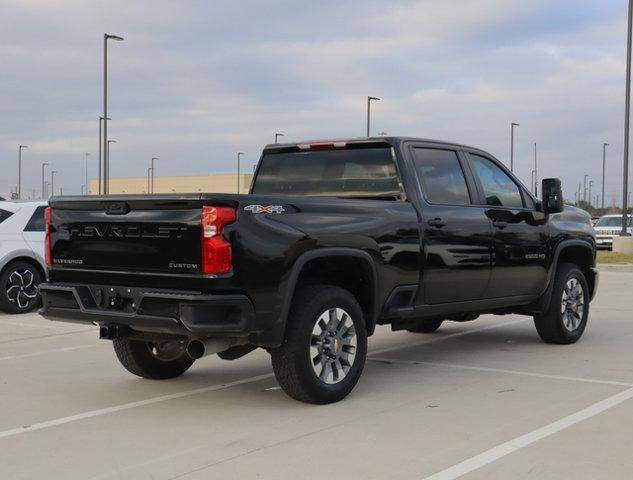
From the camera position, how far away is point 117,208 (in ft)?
18.5

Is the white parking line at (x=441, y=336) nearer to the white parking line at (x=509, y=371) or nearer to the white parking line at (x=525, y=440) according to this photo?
the white parking line at (x=509, y=371)

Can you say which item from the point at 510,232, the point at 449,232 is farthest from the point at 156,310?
the point at 510,232

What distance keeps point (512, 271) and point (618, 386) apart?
157 centimetres

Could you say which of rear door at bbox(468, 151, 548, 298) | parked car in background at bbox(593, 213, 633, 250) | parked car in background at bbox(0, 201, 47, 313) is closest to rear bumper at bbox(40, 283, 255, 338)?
rear door at bbox(468, 151, 548, 298)

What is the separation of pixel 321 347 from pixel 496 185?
293 centimetres

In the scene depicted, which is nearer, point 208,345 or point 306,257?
point 208,345

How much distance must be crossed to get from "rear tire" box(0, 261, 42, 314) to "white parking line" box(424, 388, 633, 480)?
7.92 metres

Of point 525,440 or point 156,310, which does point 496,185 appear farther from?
point 156,310

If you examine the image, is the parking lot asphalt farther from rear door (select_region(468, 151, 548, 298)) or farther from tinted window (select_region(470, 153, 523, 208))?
tinted window (select_region(470, 153, 523, 208))

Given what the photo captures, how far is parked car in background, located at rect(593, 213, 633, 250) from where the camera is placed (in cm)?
2769

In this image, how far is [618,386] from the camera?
21.3 ft

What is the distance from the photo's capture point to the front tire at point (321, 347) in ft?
18.5

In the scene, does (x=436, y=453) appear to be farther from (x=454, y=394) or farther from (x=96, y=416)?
(x=96, y=416)

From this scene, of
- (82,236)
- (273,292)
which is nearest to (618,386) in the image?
(273,292)
